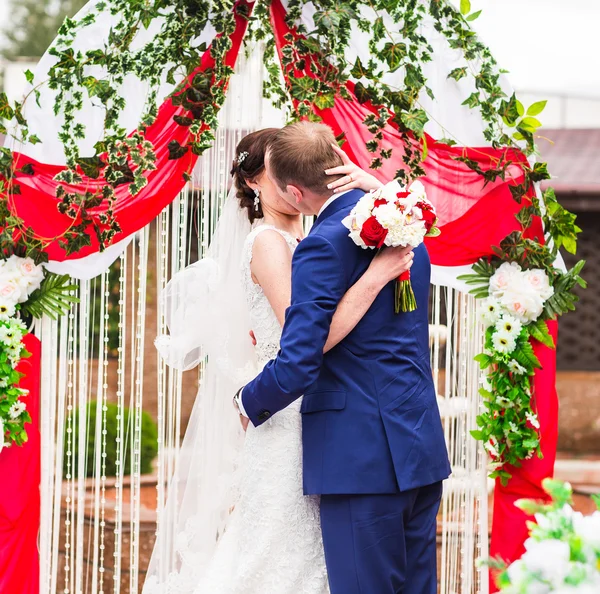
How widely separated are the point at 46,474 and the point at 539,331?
1926mm

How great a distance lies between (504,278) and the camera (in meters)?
3.09

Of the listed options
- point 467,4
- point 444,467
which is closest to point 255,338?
point 444,467

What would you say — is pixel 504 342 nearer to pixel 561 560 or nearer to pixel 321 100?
pixel 321 100

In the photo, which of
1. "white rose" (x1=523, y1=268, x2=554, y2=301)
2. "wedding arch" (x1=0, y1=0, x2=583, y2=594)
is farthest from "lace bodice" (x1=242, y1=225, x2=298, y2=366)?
"white rose" (x1=523, y1=268, x2=554, y2=301)

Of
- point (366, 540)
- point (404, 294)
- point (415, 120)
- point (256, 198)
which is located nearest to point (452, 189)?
point (415, 120)

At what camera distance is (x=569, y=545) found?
4.13ft

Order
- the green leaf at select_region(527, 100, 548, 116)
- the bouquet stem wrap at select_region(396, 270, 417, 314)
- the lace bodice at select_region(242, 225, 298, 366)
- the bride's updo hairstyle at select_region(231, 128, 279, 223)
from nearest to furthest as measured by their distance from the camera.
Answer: the bouquet stem wrap at select_region(396, 270, 417, 314) < the lace bodice at select_region(242, 225, 298, 366) < the bride's updo hairstyle at select_region(231, 128, 279, 223) < the green leaf at select_region(527, 100, 548, 116)

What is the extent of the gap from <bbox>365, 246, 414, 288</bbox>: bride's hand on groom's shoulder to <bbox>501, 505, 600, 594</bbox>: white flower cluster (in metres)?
0.90

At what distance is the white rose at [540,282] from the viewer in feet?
10.0

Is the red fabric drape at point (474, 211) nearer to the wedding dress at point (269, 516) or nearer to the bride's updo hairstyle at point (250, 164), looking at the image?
the bride's updo hairstyle at point (250, 164)

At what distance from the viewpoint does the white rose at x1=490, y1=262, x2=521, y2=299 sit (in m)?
3.08

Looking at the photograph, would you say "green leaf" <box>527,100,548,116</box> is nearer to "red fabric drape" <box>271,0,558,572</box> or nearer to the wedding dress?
"red fabric drape" <box>271,0,558,572</box>

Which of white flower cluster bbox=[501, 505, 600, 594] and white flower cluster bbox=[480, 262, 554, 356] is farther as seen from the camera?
white flower cluster bbox=[480, 262, 554, 356]

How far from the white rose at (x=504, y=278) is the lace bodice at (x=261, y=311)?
90 centimetres
